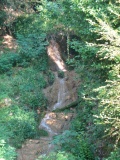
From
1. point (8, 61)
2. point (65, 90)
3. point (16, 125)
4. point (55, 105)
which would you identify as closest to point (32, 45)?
point (8, 61)

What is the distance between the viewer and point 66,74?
13875mm

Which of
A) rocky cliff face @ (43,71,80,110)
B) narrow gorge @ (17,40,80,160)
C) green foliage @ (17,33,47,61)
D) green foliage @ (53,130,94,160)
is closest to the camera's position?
green foliage @ (53,130,94,160)

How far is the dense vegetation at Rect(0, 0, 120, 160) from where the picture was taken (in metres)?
6.02

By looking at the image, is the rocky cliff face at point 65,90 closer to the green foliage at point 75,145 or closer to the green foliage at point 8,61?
the green foliage at point 8,61

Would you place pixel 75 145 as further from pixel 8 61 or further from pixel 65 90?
pixel 8 61

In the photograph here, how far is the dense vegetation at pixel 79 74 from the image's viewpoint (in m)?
6.02

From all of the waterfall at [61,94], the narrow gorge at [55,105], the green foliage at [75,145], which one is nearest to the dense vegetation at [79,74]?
the green foliage at [75,145]

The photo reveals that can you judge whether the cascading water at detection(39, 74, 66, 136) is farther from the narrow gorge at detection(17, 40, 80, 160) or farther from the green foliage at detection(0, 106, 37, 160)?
the green foliage at detection(0, 106, 37, 160)

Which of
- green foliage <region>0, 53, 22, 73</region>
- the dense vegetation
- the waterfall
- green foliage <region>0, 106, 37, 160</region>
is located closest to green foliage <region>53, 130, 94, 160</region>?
the dense vegetation

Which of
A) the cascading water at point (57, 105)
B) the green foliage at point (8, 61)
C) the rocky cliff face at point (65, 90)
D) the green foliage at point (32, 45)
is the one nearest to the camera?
the cascading water at point (57, 105)

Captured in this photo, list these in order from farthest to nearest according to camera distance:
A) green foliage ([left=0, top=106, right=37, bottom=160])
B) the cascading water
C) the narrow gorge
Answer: the cascading water, green foliage ([left=0, top=106, right=37, bottom=160]), the narrow gorge

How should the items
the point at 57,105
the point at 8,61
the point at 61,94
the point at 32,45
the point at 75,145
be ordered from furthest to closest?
the point at 32,45, the point at 8,61, the point at 61,94, the point at 57,105, the point at 75,145

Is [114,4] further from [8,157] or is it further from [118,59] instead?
[8,157]

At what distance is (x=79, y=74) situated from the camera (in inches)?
359
